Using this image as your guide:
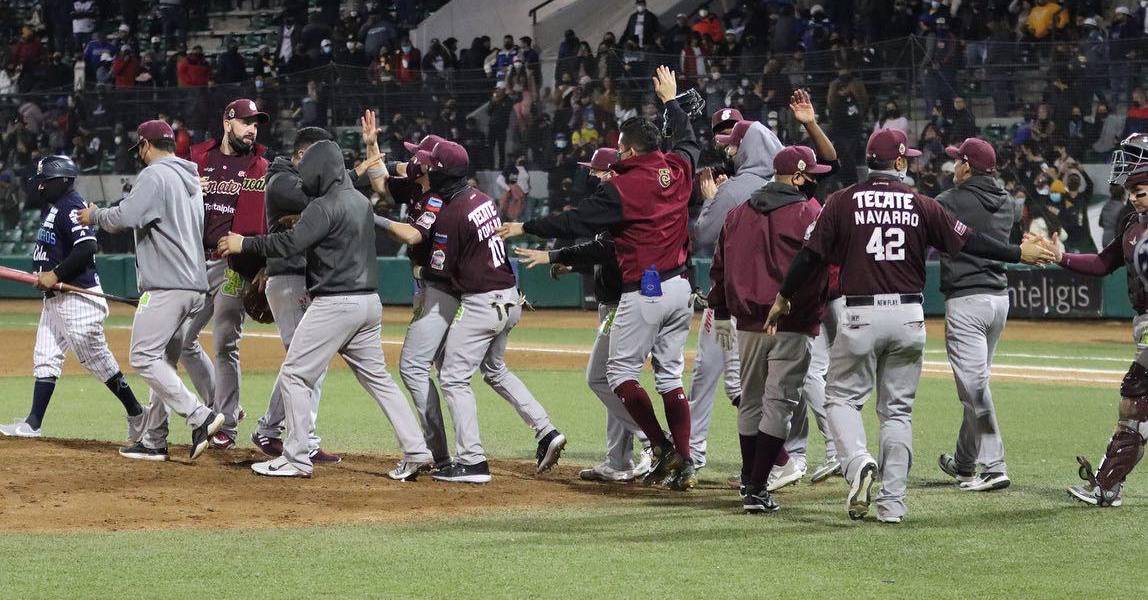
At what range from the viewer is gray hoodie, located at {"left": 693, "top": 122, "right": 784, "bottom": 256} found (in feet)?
29.1

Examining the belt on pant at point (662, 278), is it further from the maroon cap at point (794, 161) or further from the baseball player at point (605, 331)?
the maroon cap at point (794, 161)

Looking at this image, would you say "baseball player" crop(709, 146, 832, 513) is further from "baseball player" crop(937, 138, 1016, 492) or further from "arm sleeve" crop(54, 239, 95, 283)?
"arm sleeve" crop(54, 239, 95, 283)

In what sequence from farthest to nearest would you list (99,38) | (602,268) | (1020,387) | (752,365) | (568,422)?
(99,38)
(1020,387)
(568,422)
(602,268)
(752,365)

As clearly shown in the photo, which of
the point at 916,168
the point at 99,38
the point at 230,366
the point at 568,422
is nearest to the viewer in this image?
the point at 230,366

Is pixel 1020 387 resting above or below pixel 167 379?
below

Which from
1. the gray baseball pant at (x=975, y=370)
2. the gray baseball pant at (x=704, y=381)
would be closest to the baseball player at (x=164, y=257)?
the gray baseball pant at (x=704, y=381)

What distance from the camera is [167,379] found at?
354 inches

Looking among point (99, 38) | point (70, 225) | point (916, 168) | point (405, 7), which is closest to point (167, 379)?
point (70, 225)

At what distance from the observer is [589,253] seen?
28.1 feet

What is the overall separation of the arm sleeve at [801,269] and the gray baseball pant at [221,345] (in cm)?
401

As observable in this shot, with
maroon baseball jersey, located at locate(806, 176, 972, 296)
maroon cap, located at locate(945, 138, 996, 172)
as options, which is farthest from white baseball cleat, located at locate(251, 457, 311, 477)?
maroon cap, located at locate(945, 138, 996, 172)

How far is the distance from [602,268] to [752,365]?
4.20ft

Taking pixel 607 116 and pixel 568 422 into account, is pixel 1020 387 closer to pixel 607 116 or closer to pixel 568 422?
pixel 568 422

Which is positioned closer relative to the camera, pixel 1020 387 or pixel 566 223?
pixel 566 223
